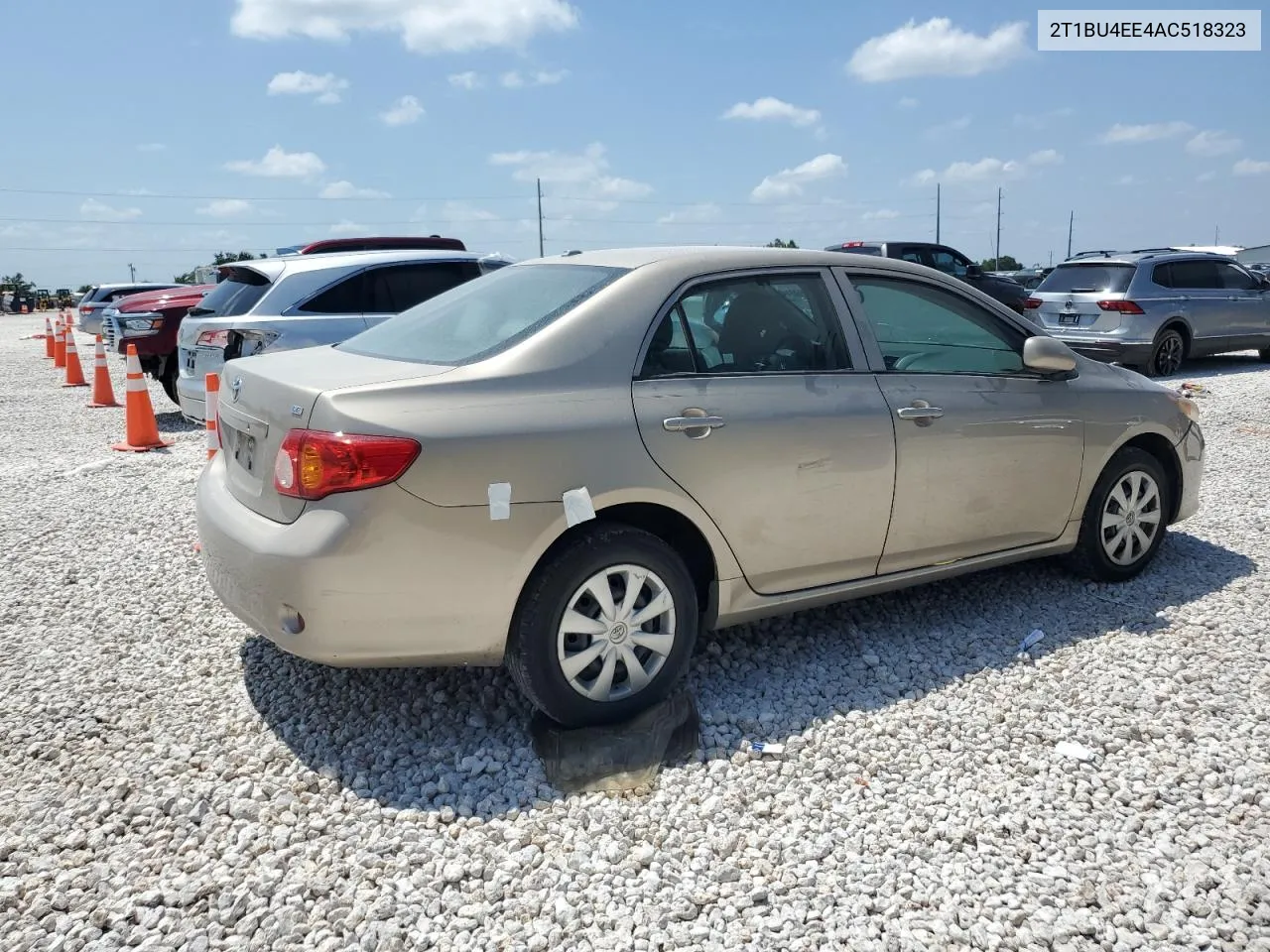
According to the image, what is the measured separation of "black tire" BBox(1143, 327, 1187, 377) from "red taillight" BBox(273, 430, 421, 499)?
12611 mm

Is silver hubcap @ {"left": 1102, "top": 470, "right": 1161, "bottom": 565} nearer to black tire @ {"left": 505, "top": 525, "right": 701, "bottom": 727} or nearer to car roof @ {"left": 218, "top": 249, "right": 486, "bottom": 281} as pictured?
black tire @ {"left": 505, "top": 525, "right": 701, "bottom": 727}

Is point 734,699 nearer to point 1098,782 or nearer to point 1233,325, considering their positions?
point 1098,782

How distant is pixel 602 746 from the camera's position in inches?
131

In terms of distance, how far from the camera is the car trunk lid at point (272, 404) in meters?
3.18

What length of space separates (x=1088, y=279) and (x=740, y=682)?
11641 mm

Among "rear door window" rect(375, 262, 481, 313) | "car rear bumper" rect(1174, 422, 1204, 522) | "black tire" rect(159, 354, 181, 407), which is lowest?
"car rear bumper" rect(1174, 422, 1204, 522)

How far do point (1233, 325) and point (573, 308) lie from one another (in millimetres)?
13741

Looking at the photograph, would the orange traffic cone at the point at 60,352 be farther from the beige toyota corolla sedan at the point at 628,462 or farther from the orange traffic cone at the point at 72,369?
the beige toyota corolla sedan at the point at 628,462

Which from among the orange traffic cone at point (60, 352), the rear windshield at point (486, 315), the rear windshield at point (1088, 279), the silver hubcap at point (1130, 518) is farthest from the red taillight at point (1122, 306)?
the orange traffic cone at point (60, 352)

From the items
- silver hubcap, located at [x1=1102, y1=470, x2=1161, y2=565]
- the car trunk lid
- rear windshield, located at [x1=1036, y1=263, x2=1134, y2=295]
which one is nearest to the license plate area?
the car trunk lid

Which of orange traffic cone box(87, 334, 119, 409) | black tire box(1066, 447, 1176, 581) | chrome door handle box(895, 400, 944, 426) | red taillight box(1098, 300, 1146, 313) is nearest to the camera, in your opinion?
chrome door handle box(895, 400, 944, 426)

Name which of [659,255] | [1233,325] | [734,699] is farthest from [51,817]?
[1233,325]

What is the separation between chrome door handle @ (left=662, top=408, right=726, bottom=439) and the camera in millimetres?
3424

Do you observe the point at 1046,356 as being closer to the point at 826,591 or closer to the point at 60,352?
the point at 826,591
